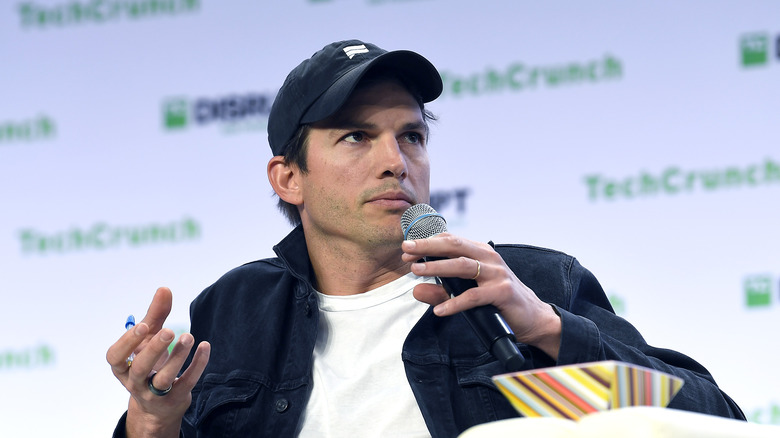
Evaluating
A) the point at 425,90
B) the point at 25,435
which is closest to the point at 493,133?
the point at 425,90

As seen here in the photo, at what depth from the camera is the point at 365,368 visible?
169cm

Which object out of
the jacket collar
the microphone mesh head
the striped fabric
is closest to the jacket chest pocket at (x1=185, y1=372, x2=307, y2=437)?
the jacket collar

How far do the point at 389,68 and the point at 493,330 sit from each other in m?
0.73

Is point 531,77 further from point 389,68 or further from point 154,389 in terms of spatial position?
point 154,389

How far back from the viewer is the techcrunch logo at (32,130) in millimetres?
3334

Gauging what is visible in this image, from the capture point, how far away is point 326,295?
1.86 meters

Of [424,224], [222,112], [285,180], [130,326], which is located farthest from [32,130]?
[424,224]

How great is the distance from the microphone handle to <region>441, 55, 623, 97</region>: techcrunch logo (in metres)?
1.63

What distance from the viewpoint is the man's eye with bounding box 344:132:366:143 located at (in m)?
1.78

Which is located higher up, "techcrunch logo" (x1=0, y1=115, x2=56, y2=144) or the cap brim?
the cap brim

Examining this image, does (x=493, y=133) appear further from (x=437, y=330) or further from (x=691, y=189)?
(x=437, y=330)

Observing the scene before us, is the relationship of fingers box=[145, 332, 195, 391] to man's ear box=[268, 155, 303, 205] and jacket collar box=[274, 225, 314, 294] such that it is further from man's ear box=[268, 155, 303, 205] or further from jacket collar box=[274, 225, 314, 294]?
man's ear box=[268, 155, 303, 205]

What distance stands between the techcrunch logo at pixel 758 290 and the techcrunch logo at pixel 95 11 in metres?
2.15

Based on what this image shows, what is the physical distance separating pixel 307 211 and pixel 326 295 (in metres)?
0.19
